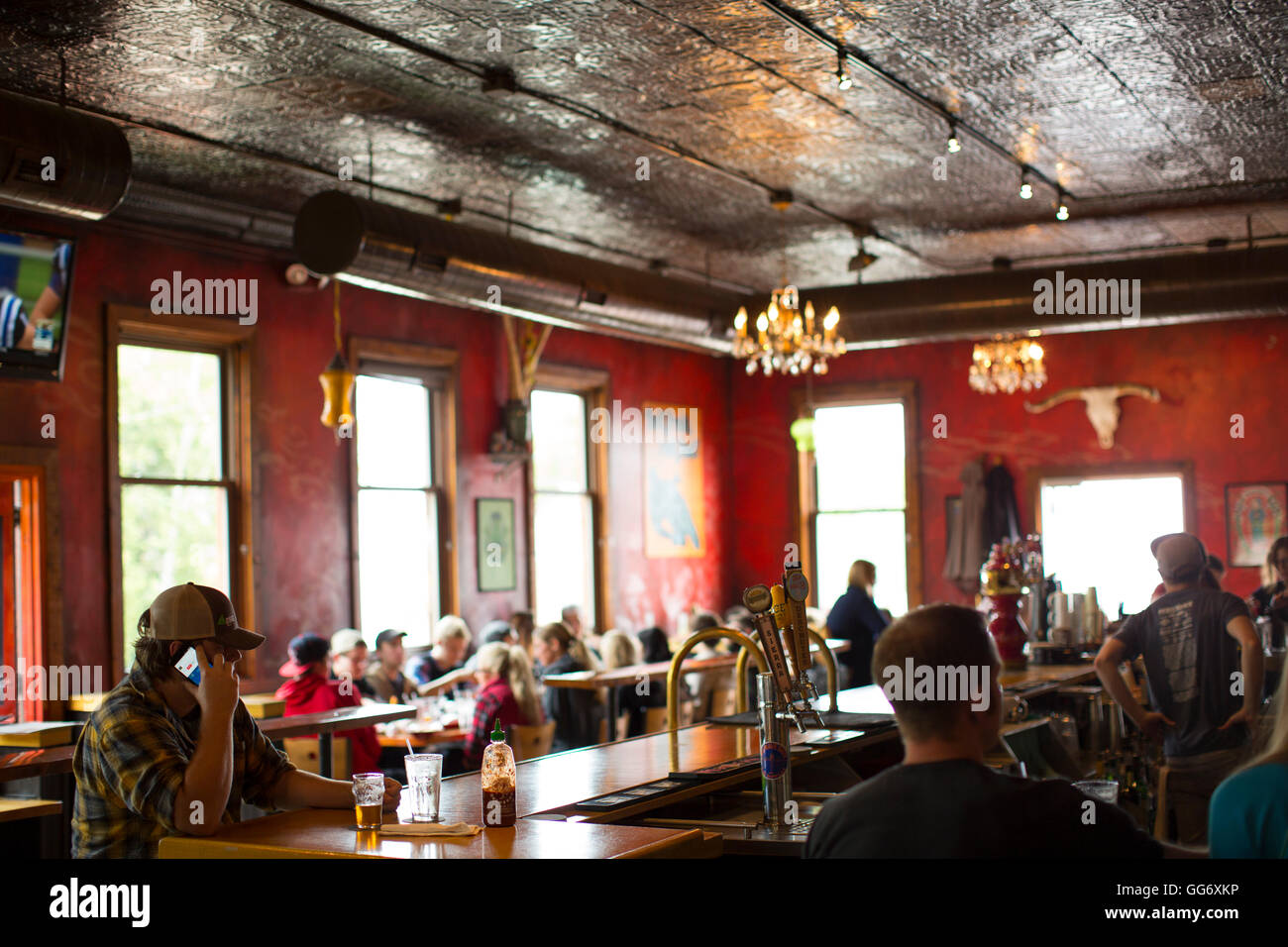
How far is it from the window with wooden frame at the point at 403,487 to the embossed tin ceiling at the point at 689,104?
1415 mm

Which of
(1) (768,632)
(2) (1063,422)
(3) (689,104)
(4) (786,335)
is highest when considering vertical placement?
(3) (689,104)

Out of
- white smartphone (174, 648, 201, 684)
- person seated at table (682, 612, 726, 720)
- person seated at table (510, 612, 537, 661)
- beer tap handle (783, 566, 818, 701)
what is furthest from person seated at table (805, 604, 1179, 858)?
person seated at table (510, 612, 537, 661)

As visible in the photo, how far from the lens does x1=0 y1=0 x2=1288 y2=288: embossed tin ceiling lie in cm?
507

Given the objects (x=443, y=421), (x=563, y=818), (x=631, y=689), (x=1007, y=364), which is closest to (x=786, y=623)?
(x=563, y=818)

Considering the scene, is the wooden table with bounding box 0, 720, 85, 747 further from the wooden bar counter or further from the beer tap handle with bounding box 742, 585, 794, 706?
the beer tap handle with bounding box 742, 585, 794, 706

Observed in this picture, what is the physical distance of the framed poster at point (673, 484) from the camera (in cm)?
1169

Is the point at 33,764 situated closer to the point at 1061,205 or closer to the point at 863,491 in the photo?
the point at 1061,205

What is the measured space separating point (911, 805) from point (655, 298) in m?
6.26

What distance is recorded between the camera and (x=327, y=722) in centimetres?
573

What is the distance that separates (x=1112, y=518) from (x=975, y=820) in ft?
33.2

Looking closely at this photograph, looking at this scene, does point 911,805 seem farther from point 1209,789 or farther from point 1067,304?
point 1067,304

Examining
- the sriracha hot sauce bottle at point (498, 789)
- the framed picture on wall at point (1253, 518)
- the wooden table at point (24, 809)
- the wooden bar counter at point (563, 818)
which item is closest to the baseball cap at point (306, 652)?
the wooden table at point (24, 809)

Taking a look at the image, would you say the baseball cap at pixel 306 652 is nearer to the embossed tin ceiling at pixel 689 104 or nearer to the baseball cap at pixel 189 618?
the embossed tin ceiling at pixel 689 104
